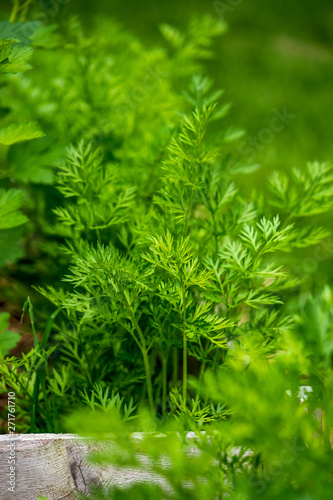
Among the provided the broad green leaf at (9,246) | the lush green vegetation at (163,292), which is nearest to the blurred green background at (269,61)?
the lush green vegetation at (163,292)

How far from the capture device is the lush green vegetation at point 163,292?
0.61m

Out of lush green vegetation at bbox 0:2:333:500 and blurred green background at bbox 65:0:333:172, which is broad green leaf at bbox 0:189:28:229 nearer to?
lush green vegetation at bbox 0:2:333:500

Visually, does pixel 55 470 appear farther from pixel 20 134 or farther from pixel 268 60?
A: pixel 268 60

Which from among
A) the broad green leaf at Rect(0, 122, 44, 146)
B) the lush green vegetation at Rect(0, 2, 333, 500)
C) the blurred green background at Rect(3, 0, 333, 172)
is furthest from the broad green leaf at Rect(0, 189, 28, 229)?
the blurred green background at Rect(3, 0, 333, 172)

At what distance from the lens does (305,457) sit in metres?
0.57

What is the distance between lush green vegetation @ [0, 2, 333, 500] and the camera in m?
0.61

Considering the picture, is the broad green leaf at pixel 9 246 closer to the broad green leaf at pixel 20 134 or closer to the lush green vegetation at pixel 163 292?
the lush green vegetation at pixel 163 292

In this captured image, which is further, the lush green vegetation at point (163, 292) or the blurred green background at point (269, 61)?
the blurred green background at point (269, 61)

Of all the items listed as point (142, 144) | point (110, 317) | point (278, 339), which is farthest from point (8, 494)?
point (142, 144)

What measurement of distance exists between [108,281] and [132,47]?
4.48 feet

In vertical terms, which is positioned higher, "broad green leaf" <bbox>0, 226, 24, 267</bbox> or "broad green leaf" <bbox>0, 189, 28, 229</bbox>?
"broad green leaf" <bbox>0, 189, 28, 229</bbox>

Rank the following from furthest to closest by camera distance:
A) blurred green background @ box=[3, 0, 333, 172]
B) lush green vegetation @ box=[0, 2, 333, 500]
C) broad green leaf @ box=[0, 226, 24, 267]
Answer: blurred green background @ box=[3, 0, 333, 172], broad green leaf @ box=[0, 226, 24, 267], lush green vegetation @ box=[0, 2, 333, 500]

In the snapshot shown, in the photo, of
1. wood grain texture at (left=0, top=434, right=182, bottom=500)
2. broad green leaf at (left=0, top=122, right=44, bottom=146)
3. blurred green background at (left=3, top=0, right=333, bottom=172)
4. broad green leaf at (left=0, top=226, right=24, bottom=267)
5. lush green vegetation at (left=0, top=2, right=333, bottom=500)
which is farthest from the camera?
blurred green background at (left=3, top=0, right=333, bottom=172)

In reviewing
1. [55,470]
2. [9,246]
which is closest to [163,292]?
[55,470]
